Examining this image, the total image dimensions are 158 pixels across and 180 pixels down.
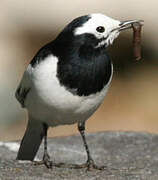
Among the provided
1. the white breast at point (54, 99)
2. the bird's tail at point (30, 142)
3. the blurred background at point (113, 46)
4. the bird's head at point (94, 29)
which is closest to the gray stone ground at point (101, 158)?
the bird's tail at point (30, 142)

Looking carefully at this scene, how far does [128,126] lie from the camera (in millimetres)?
11938

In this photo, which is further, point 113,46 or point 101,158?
point 113,46

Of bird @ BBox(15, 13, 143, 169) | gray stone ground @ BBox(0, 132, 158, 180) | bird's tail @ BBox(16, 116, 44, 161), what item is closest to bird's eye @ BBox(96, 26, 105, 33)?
bird @ BBox(15, 13, 143, 169)

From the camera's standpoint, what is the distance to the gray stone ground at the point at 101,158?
6367mm

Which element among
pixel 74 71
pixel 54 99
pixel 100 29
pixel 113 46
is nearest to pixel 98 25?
pixel 100 29

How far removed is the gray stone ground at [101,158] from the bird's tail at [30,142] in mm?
154

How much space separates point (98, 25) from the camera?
6.55m

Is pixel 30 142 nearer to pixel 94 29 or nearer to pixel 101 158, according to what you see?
pixel 101 158

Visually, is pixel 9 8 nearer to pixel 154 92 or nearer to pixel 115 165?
pixel 154 92

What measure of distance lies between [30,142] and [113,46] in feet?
17.3

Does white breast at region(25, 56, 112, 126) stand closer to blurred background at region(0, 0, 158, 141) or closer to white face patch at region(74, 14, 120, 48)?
white face patch at region(74, 14, 120, 48)

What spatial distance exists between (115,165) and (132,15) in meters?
5.15

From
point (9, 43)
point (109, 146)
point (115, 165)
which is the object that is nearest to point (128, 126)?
point (9, 43)

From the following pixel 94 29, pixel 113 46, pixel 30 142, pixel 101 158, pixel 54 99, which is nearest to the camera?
pixel 54 99
